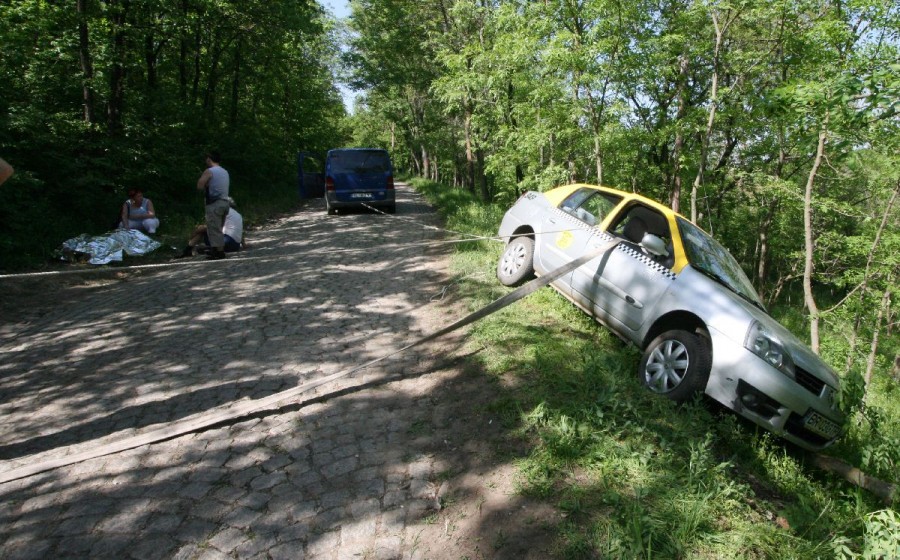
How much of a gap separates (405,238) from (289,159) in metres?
15.6

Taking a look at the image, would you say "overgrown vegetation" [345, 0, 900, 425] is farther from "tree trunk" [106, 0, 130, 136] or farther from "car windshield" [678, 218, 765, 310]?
"tree trunk" [106, 0, 130, 136]

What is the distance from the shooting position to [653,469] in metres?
2.96

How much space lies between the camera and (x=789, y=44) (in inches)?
424

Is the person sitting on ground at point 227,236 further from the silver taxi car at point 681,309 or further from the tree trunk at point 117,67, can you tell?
the silver taxi car at point 681,309

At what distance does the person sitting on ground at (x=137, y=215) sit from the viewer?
30.4 feet

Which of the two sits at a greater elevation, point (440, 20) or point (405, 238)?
point (440, 20)

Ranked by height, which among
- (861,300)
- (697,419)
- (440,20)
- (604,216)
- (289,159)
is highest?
(440,20)

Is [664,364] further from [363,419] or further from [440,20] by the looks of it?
[440,20]

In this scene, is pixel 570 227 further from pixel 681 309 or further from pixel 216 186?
pixel 216 186

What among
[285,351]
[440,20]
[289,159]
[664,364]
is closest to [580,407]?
[664,364]

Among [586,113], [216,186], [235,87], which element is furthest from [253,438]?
[235,87]

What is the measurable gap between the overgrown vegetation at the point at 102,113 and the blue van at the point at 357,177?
255 centimetres

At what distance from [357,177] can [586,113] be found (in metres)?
6.82

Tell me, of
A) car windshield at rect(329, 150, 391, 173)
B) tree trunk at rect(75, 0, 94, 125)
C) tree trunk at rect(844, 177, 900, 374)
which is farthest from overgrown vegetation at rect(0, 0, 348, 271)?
tree trunk at rect(844, 177, 900, 374)
